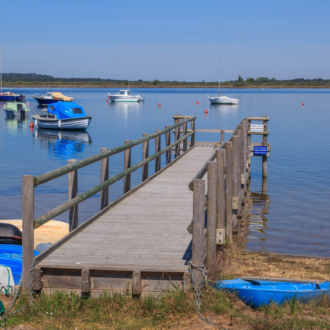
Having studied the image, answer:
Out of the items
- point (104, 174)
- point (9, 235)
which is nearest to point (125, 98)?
point (104, 174)

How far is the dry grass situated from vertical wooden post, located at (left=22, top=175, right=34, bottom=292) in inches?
11.0

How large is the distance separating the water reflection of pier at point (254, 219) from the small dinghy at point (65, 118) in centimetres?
2536

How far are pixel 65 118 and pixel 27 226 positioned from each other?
118 feet

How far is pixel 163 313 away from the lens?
4.97m

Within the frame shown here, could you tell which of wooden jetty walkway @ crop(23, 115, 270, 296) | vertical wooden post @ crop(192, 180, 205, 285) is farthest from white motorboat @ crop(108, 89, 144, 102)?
vertical wooden post @ crop(192, 180, 205, 285)

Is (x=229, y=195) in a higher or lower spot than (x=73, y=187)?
lower

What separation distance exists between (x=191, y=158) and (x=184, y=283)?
981 centimetres

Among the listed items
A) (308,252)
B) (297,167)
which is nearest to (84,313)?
(308,252)

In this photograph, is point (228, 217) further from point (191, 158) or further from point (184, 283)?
point (191, 158)

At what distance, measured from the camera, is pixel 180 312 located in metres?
5.00

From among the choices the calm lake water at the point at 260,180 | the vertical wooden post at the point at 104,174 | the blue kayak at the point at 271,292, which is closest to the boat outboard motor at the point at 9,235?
the vertical wooden post at the point at 104,174

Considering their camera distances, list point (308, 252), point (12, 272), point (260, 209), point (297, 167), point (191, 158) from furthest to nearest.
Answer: point (297, 167), point (191, 158), point (260, 209), point (308, 252), point (12, 272)

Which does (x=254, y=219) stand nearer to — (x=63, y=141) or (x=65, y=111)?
(x=63, y=141)

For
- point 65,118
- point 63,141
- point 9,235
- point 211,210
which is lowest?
point 63,141
